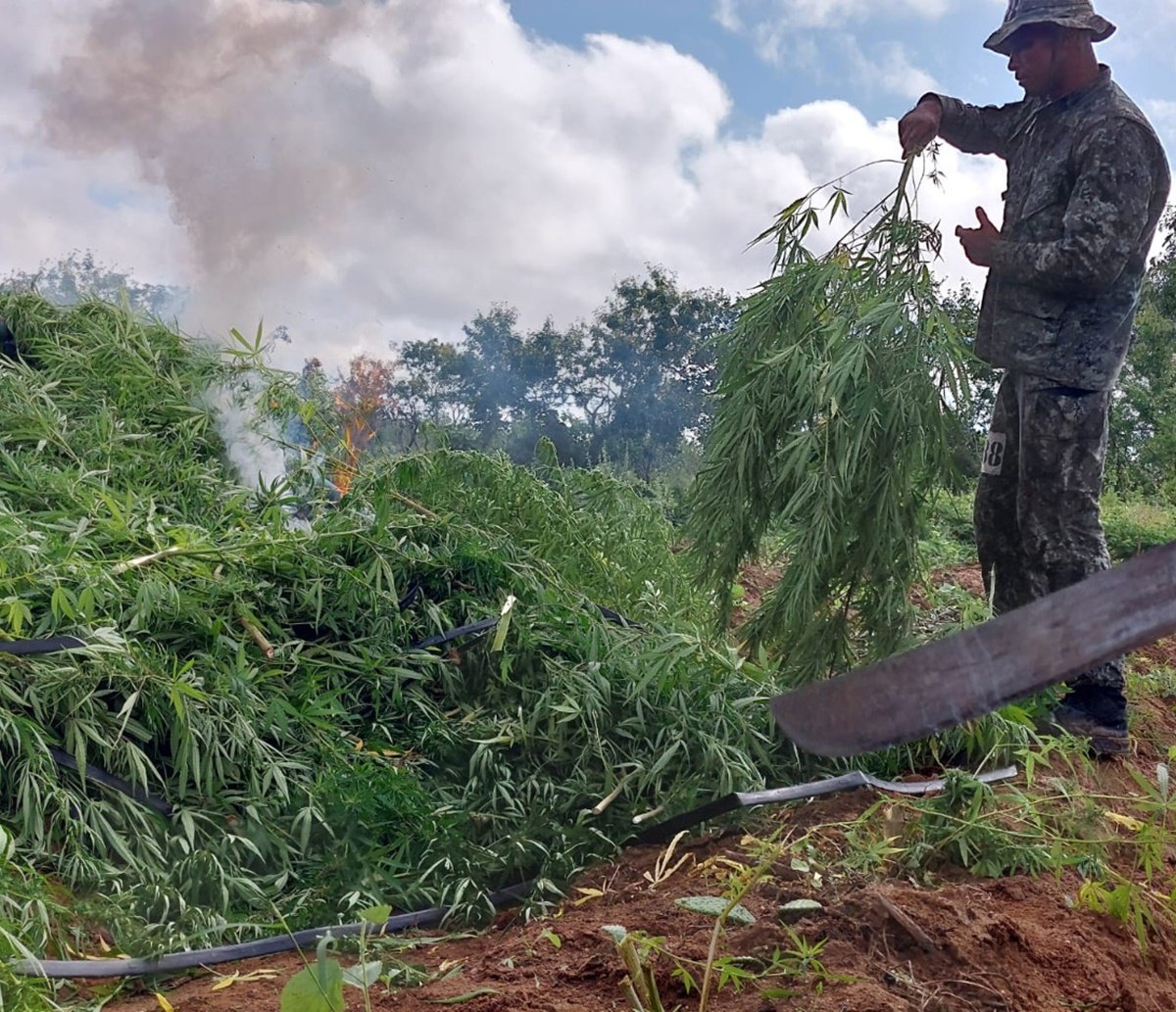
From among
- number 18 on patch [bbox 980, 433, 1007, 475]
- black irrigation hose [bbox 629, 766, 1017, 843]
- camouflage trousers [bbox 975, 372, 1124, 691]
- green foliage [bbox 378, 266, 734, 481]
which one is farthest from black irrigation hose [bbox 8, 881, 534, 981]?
green foliage [bbox 378, 266, 734, 481]

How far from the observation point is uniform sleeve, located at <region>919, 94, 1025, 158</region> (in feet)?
12.4

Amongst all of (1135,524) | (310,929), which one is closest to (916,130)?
(310,929)

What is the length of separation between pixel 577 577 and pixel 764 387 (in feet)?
4.60

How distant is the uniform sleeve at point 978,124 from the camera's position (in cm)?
377

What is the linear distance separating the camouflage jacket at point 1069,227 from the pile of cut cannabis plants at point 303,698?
5.12 ft

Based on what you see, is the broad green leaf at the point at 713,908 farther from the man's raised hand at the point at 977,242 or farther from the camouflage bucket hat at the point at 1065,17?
the camouflage bucket hat at the point at 1065,17

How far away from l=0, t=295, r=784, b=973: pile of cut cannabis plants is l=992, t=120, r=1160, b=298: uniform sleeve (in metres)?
1.69

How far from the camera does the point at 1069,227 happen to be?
3375 mm

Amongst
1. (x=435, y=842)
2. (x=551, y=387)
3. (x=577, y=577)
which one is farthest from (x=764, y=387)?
(x=551, y=387)

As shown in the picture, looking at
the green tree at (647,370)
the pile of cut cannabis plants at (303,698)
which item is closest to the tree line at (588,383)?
the green tree at (647,370)

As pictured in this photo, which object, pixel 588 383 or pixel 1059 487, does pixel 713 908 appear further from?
pixel 588 383

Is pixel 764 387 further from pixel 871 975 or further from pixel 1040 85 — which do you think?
pixel 871 975

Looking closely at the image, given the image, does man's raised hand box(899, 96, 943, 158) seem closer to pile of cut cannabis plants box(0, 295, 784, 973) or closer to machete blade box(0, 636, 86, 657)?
pile of cut cannabis plants box(0, 295, 784, 973)

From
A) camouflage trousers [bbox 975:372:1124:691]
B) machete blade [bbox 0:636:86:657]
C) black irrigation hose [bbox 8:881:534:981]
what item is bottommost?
black irrigation hose [bbox 8:881:534:981]
